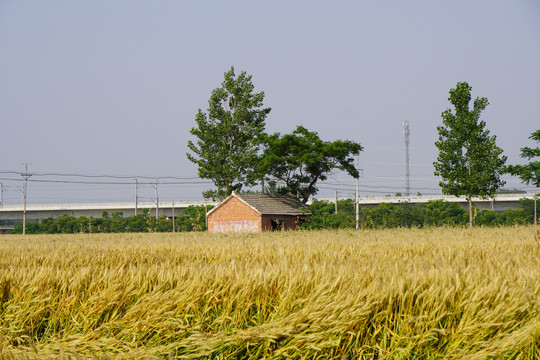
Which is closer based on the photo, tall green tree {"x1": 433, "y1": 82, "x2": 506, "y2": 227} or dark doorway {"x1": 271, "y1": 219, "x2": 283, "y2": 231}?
tall green tree {"x1": 433, "y1": 82, "x2": 506, "y2": 227}

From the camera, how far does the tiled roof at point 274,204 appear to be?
46.0m

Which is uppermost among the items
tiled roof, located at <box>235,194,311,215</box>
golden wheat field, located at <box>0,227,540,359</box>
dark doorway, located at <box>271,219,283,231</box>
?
tiled roof, located at <box>235,194,311,215</box>

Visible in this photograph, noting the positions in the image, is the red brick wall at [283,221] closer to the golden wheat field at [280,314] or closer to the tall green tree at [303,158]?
the tall green tree at [303,158]

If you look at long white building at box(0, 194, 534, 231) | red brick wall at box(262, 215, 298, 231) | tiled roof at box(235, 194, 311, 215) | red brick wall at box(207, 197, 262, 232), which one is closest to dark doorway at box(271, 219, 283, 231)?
red brick wall at box(262, 215, 298, 231)

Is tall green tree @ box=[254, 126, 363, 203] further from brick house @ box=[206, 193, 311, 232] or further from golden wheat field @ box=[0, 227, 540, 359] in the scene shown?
golden wheat field @ box=[0, 227, 540, 359]

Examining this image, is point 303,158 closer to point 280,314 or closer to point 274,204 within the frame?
point 274,204

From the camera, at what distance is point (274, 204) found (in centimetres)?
4756

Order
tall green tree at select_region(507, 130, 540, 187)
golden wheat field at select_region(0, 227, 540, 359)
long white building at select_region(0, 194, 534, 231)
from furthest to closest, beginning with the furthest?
long white building at select_region(0, 194, 534, 231)
tall green tree at select_region(507, 130, 540, 187)
golden wheat field at select_region(0, 227, 540, 359)

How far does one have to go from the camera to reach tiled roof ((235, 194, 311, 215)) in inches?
1811

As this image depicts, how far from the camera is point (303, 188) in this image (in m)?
52.6

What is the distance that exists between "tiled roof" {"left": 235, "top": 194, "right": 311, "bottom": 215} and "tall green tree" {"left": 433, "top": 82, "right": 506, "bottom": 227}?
42.3 feet

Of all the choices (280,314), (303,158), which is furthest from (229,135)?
(280,314)

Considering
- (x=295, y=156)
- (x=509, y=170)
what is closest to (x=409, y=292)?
(x=509, y=170)

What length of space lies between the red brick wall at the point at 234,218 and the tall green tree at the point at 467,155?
14777 millimetres
